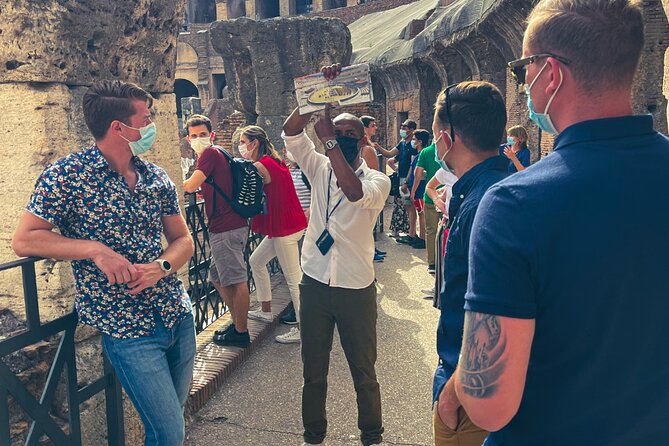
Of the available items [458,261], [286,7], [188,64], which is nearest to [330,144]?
[458,261]

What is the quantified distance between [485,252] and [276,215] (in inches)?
141

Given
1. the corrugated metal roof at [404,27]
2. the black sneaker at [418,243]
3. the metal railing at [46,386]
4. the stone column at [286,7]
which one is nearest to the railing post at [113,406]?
the metal railing at [46,386]

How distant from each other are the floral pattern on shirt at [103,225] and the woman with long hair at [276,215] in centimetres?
235

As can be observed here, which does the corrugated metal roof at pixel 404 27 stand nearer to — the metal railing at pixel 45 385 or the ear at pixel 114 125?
the ear at pixel 114 125

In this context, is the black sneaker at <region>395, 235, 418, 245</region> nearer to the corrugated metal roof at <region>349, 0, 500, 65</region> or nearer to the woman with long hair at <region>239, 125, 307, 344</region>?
the woman with long hair at <region>239, 125, 307, 344</region>

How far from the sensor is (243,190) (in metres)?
4.29

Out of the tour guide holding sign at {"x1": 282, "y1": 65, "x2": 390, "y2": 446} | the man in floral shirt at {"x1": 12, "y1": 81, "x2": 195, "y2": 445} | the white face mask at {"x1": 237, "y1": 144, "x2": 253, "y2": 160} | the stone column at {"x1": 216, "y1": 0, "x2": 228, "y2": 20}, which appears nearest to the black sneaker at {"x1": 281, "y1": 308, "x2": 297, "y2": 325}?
the white face mask at {"x1": 237, "y1": 144, "x2": 253, "y2": 160}

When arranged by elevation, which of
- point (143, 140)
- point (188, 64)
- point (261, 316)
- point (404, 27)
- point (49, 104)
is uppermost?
point (404, 27)

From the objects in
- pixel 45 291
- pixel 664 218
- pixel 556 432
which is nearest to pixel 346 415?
pixel 45 291

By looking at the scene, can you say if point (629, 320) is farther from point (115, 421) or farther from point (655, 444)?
point (115, 421)

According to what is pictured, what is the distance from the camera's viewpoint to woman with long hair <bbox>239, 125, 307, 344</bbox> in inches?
183

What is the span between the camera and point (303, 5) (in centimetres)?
4000

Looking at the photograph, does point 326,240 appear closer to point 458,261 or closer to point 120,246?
point 120,246

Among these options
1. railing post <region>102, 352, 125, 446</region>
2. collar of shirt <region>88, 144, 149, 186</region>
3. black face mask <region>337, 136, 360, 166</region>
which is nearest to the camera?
collar of shirt <region>88, 144, 149, 186</region>
